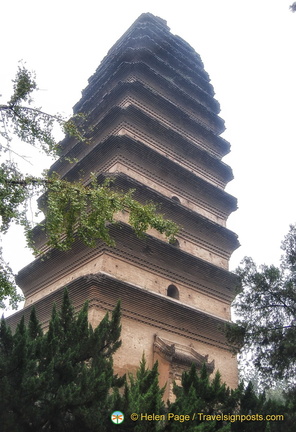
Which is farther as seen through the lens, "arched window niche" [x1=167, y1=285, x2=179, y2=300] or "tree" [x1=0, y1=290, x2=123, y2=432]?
"arched window niche" [x1=167, y1=285, x2=179, y2=300]

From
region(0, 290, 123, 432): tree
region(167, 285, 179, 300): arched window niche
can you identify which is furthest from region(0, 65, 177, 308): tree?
region(167, 285, 179, 300): arched window niche

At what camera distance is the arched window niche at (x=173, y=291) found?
11492 mm

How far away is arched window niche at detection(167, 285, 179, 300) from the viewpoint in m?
11.5

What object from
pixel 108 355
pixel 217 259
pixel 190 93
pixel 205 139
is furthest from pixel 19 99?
pixel 190 93

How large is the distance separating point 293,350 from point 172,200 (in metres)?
Result: 5.68

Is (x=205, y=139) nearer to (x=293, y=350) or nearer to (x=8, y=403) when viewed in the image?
(x=293, y=350)

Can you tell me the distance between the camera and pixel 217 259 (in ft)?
43.0

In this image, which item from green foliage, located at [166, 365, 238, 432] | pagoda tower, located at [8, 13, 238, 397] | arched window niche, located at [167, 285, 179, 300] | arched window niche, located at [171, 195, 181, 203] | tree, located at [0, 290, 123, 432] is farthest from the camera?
arched window niche, located at [171, 195, 181, 203]

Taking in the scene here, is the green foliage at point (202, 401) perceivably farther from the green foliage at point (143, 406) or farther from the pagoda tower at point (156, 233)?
the pagoda tower at point (156, 233)

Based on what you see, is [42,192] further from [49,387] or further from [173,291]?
[173,291]

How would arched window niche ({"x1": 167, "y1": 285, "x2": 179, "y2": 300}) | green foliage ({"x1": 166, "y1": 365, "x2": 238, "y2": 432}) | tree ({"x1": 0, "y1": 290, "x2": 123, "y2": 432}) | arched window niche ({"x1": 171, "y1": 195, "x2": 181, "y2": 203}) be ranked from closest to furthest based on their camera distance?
tree ({"x1": 0, "y1": 290, "x2": 123, "y2": 432})
green foliage ({"x1": 166, "y1": 365, "x2": 238, "y2": 432})
arched window niche ({"x1": 167, "y1": 285, "x2": 179, "y2": 300})
arched window niche ({"x1": 171, "y1": 195, "x2": 181, "y2": 203})

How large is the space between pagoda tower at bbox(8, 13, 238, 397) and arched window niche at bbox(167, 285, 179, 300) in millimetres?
27

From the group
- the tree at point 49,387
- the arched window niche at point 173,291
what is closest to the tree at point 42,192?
the tree at point 49,387

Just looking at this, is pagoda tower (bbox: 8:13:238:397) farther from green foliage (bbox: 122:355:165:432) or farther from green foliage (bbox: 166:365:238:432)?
green foliage (bbox: 122:355:165:432)
